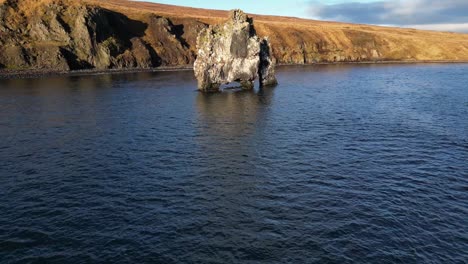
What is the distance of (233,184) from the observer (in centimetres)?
4006

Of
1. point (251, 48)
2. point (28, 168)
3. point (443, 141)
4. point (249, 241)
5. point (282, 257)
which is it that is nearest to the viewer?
point (282, 257)

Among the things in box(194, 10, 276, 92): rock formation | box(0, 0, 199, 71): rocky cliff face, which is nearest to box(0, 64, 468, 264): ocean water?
box(194, 10, 276, 92): rock formation

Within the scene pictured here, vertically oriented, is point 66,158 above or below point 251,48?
below

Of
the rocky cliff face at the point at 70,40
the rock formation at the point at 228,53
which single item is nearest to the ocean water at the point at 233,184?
the rock formation at the point at 228,53

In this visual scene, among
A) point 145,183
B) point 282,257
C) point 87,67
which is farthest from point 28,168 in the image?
point 87,67

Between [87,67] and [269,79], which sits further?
[87,67]

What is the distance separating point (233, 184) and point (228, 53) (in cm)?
6880

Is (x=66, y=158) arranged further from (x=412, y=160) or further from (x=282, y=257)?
(x=412, y=160)

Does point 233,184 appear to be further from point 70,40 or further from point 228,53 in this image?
point 70,40

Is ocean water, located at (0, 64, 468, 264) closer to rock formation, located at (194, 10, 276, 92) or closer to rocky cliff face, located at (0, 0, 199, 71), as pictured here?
rock formation, located at (194, 10, 276, 92)

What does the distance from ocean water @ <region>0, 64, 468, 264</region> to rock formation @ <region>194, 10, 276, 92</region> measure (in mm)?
24819

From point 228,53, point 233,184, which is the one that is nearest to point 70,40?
point 228,53

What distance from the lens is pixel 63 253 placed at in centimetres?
2727

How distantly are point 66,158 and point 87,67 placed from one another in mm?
120441
